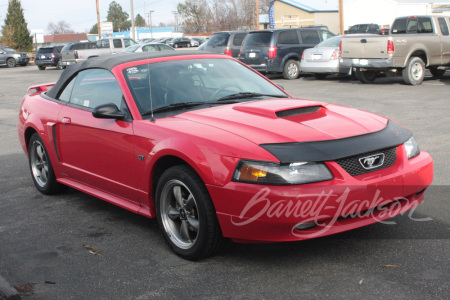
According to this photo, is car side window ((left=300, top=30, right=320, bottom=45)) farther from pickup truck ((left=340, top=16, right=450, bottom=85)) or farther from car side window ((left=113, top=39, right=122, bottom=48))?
car side window ((left=113, top=39, right=122, bottom=48))

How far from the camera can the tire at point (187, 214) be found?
3.96 metres

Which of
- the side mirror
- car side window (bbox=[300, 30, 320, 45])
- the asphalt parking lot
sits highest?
car side window (bbox=[300, 30, 320, 45])

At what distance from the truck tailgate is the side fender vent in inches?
488

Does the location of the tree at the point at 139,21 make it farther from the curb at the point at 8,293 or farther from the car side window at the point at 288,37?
the curb at the point at 8,293

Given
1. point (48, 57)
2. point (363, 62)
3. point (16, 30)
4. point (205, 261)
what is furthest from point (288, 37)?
point (16, 30)

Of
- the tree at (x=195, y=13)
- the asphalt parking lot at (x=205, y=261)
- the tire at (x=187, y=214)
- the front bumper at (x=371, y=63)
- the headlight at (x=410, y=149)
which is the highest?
the tree at (x=195, y=13)

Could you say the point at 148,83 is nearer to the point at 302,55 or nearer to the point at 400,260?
the point at 400,260

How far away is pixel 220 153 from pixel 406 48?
13679 mm

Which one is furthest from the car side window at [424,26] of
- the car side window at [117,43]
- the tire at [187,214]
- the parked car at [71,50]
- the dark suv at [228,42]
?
the car side window at [117,43]

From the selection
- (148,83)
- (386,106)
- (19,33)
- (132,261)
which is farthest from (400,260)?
(19,33)

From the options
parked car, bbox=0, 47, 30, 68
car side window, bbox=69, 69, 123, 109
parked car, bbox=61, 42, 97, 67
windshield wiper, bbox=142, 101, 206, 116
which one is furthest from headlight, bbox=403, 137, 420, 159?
parked car, bbox=0, 47, 30, 68

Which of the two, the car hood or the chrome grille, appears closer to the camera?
the chrome grille

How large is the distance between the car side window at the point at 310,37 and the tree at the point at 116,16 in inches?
5852

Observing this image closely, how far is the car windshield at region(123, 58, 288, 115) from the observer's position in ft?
16.0
